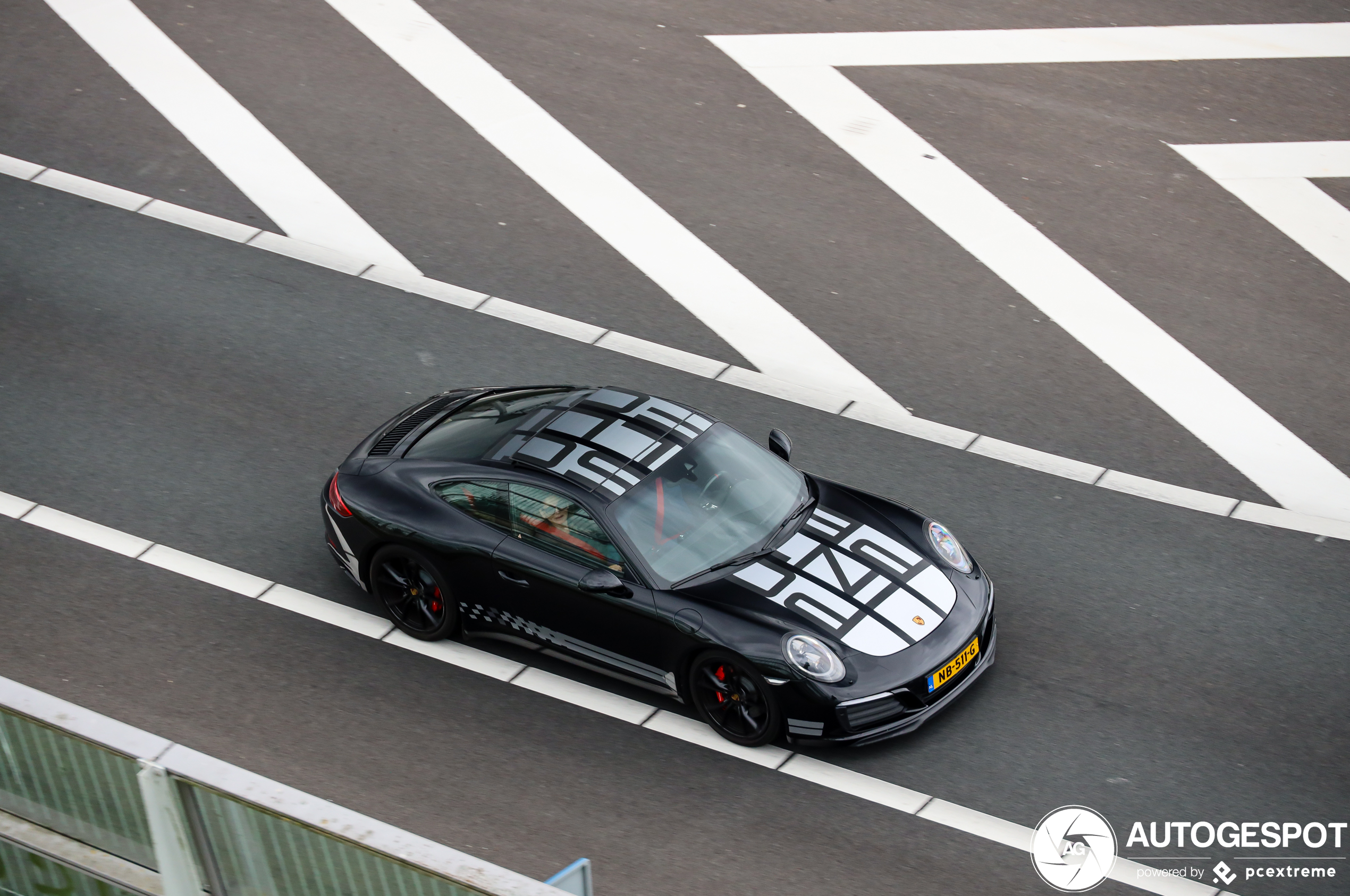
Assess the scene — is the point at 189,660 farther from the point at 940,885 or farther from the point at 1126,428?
the point at 1126,428

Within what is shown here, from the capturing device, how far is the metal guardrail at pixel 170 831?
4.09 metres

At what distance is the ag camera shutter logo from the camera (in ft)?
25.7

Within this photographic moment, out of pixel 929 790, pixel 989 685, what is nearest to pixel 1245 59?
pixel 989 685

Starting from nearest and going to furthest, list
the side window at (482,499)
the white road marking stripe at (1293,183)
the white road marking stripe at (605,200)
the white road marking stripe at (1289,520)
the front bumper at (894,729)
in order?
the front bumper at (894,729) < the side window at (482,499) < the white road marking stripe at (1289,520) < the white road marking stripe at (605,200) < the white road marking stripe at (1293,183)

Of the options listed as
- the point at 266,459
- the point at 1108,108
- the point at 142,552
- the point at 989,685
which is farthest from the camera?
the point at 1108,108

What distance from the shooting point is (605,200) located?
13875mm

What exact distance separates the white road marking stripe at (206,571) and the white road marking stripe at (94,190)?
472cm

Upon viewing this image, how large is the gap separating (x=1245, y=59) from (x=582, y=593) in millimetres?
10592

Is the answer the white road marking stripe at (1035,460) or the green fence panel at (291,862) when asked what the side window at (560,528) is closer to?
the white road marking stripe at (1035,460)

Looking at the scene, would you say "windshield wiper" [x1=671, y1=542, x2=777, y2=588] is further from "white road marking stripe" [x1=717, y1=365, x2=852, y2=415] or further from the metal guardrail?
the metal guardrail

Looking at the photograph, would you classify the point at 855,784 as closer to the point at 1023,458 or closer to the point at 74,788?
the point at 1023,458

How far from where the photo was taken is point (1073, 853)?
313 inches

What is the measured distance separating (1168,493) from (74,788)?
805 cm

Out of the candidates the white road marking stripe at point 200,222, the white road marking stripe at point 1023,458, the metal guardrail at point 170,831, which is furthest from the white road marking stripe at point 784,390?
the metal guardrail at point 170,831
